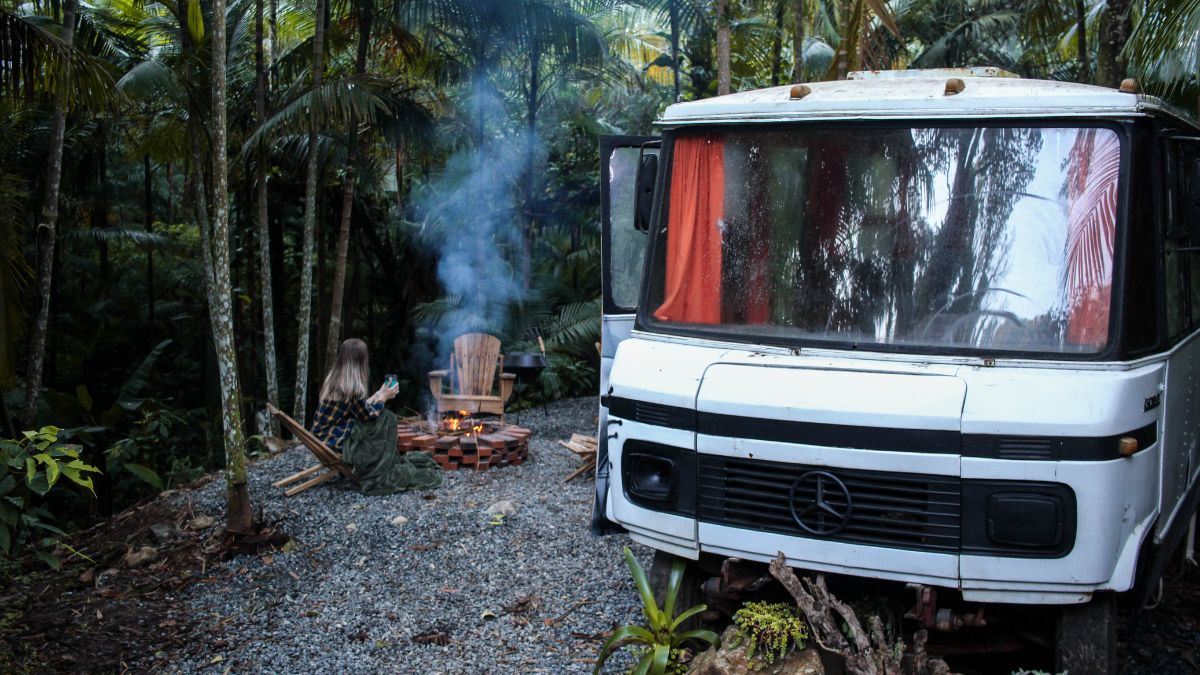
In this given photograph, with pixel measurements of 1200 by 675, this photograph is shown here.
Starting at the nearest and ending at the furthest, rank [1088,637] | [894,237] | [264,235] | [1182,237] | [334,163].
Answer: [1088,637], [894,237], [1182,237], [264,235], [334,163]

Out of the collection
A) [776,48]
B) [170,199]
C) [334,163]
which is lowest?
[170,199]

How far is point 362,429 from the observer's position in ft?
28.0

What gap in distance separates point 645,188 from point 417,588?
3038mm

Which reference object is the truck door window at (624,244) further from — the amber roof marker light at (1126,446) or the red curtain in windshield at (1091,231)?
the amber roof marker light at (1126,446)

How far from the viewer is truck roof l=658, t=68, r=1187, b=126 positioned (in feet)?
13.0

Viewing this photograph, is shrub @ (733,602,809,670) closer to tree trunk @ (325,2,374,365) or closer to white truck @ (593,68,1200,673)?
white truck @ (593,68,1200,673)

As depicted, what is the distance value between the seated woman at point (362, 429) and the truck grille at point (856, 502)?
4861mm

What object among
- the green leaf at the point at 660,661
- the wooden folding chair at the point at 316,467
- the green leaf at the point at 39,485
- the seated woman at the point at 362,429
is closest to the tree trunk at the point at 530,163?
the seated woman at the point at 362,429

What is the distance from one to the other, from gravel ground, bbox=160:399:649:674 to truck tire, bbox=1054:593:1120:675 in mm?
2268

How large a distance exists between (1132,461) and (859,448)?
0.97 m

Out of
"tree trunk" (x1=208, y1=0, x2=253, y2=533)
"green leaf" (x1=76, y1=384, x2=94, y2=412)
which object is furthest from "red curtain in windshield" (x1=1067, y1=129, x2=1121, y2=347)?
"green leaf" (x1=76, y1=384, x2=94, y2=412)

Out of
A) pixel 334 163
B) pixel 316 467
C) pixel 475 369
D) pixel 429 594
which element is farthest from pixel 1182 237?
pixel 334 163

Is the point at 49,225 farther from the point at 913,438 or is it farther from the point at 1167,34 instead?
the point at 1167,34

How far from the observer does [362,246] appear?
17.8m
